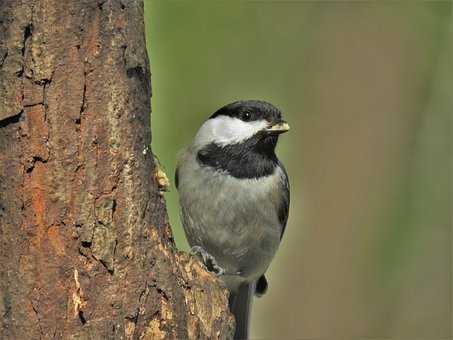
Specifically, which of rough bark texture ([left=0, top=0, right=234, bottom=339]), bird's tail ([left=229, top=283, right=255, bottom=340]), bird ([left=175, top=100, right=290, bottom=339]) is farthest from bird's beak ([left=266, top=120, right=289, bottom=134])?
rough bark texture ([left=0, top=0, right=234, bottom=339])

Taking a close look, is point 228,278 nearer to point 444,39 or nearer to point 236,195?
point 236,195

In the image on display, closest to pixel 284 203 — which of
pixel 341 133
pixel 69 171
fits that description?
pixel 341 133

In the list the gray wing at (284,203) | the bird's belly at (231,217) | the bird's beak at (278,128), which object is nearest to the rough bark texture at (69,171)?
the bird's belly at (231,217)

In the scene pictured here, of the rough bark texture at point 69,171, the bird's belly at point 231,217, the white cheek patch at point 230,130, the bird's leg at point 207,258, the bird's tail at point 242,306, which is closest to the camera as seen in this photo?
the rough bark texture at point 69,171

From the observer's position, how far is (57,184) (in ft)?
8.79

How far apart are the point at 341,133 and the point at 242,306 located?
145 centimetres

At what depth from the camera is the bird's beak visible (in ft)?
15.2

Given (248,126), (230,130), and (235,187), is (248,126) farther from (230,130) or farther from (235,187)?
(235,187)

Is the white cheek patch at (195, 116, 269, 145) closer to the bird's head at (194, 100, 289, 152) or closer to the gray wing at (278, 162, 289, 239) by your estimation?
the bird's head at (194, 100, 289, 152)

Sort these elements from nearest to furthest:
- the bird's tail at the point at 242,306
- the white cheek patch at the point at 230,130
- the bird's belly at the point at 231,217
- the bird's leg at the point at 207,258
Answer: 1. the bird's belly at the point at 231,217
2. the white cheek patch at the point at 230,130
3. the bird's leg at the point at 207,258
4. the bird's tail at the point at 242,306

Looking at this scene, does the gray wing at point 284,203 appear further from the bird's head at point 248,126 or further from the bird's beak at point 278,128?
the bird's beak at point 278,128

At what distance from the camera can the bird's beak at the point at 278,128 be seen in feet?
15.2

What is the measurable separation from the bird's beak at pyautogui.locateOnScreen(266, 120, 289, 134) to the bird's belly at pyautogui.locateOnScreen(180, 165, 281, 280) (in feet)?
1.15

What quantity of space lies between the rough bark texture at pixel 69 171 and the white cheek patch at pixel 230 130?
6.57ft
